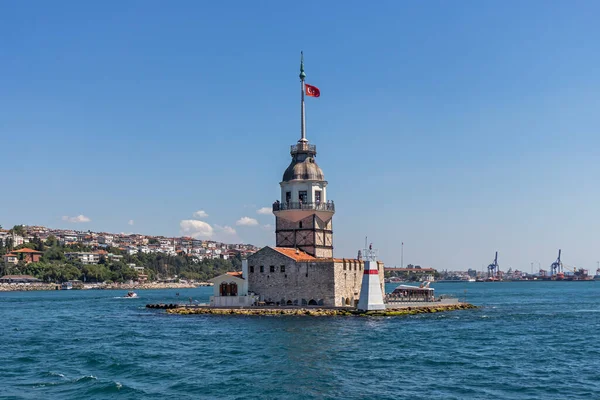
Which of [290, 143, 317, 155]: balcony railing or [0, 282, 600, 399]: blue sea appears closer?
[0, 282, 600, 399]: blue sea

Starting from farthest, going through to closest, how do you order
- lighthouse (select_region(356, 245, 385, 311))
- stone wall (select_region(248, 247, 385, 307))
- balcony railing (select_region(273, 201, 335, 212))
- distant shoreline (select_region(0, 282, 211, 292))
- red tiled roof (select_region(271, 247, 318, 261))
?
distant shoreline (select_region(0, 282, 211, 292))
balcony railing (select_region(273, 201, 335, 212))
red tiled roof (select_region(271, 247, 318, 261))
stone wall (select_region(248, 247, 385, 307))
lighthouse (select_region(356, 245, 385, 311))

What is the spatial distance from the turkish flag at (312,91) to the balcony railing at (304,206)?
922 cm

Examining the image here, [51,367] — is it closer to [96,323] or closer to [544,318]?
[96,323]

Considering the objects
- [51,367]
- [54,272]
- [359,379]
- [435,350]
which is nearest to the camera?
[359,379]

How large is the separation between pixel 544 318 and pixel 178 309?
100 ft

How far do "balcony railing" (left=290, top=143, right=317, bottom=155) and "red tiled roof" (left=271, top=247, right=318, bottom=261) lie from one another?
350 inches

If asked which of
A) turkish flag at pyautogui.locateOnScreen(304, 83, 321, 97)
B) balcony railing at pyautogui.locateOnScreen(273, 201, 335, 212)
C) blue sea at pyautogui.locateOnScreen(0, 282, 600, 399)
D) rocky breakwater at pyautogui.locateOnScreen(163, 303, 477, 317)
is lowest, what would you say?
blue sea at pyautogui.locateOnScreen(0, 282, 600, 399)

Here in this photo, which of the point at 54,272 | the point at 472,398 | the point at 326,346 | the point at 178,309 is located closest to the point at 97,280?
the point at 54,272

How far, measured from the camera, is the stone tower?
62.7 m

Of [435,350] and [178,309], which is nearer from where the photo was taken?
[435,350]

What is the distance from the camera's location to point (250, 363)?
1335 inches

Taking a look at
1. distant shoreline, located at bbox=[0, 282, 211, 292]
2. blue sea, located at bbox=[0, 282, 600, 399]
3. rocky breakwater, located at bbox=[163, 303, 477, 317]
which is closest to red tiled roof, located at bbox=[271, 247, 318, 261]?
rocky breakwater, located at bbox=[163, 303, 477, 317]

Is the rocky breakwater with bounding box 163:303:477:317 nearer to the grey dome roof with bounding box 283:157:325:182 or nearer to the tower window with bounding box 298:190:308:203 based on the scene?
the tower window with bounding box 298:190:308:203

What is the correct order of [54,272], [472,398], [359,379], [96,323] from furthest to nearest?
[54,272] → [96,323] → [359,379] → [472,398]
